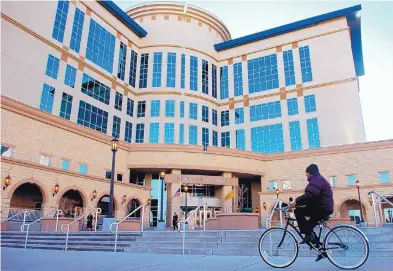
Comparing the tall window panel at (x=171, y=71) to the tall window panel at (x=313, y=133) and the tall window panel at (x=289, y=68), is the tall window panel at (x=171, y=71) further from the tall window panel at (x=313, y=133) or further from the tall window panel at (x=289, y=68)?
the tall window panel at (x=313, y=133)

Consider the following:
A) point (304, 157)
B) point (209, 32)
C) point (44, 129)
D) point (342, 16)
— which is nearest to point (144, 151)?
point (44, 129)

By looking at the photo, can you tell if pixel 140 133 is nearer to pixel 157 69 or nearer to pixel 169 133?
pixel 169 133

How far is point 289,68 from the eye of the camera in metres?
44.5

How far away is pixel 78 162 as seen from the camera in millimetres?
29422

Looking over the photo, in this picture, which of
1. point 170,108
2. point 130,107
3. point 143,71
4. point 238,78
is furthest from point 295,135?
point 143,71

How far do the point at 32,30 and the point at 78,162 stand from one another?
46.0 ft

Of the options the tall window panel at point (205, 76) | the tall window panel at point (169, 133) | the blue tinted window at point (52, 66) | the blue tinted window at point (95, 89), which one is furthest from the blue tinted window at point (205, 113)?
the blue tinted window at point (52, 66)

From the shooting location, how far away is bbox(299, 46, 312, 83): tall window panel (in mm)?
42969

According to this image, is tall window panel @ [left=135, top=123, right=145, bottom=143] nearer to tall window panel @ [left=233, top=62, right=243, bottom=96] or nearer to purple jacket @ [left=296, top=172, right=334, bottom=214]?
tall window panel @ [left=233, top=62, right=243, bottom=96]

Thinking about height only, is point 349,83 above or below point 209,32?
below

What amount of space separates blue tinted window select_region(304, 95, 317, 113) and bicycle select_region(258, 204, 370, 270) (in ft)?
125

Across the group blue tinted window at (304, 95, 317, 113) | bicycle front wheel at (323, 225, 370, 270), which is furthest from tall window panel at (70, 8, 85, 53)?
bicycle front wheel at (323, 225, 370, 270)

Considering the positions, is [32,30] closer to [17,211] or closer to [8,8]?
[8,8]

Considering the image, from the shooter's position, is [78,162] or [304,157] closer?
[78,162]
